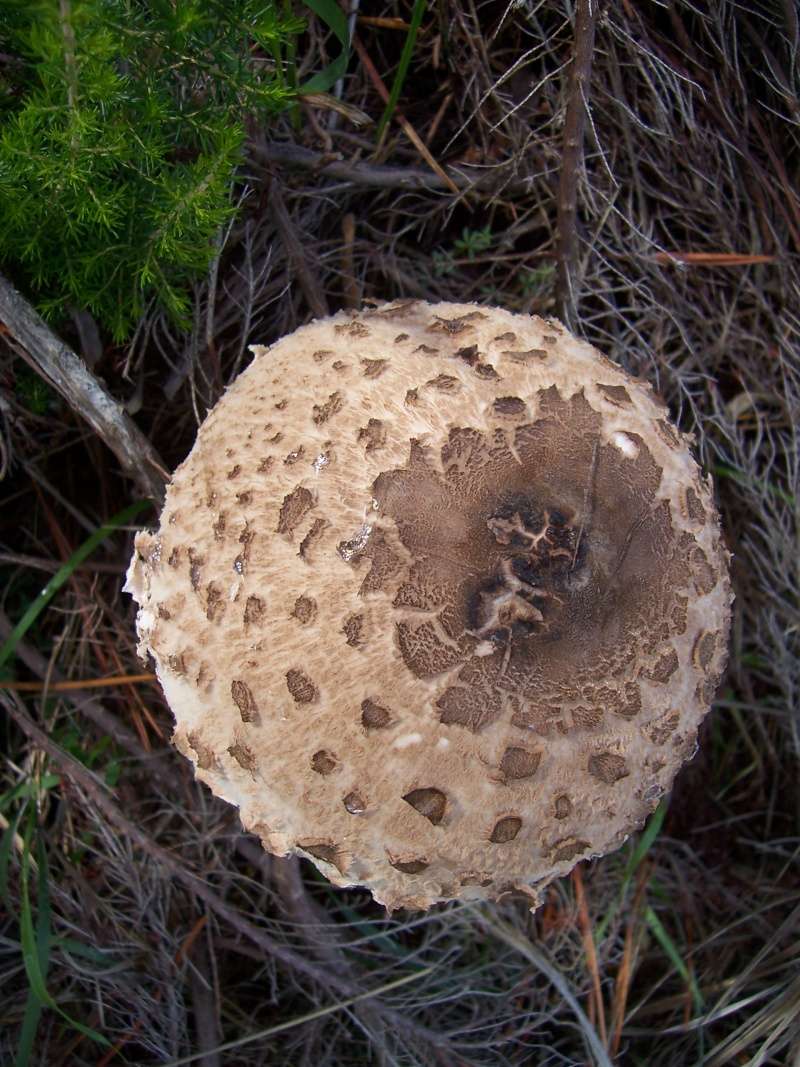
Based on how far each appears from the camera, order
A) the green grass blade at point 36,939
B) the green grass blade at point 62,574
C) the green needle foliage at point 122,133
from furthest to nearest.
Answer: the green grass blade at point 62,574, the green grass blade at point 36,939, the green needle foliage at point 122,133

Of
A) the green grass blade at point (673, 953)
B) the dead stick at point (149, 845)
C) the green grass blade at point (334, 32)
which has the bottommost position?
the green grass blade at point (673, 953)

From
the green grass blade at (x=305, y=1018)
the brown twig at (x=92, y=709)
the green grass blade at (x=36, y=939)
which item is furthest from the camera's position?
the brown twig at (x=92, y=709)

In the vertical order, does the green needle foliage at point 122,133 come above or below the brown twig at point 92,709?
above

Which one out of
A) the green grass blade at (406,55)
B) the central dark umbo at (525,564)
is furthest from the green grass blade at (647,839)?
the green grass blade at (406,55)

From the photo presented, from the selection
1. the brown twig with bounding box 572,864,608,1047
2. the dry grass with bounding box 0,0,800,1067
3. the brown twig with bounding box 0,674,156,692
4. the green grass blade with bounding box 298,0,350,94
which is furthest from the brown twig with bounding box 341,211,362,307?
the brown twig with bounding box 572,864,608,1047

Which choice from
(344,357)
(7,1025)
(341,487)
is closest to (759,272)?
(344,357)

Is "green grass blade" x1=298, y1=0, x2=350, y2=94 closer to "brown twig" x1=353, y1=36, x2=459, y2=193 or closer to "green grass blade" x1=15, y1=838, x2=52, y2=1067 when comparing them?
"brown twig" x1=353, y1=36, x2=459, y2=193

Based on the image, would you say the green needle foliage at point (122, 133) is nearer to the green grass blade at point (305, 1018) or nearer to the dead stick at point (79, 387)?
the dead stick at point (79, 387)

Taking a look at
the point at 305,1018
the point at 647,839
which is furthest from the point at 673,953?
the point at 305,1018

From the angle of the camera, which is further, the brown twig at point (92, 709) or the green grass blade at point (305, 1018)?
the brown twig at point (92, 709)
